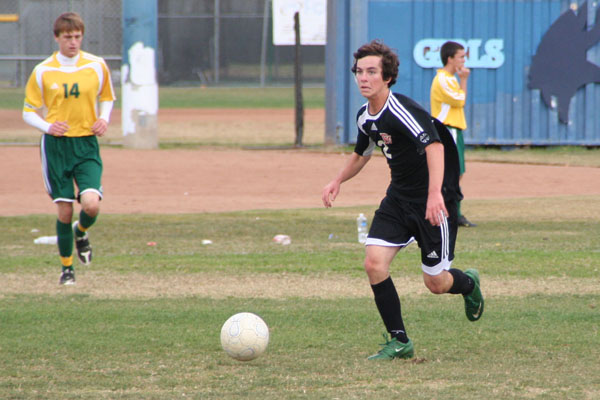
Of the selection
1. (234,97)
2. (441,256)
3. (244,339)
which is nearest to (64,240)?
(244,339)

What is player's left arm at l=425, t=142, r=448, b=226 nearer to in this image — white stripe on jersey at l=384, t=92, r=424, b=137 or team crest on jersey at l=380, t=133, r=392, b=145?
white stripe on jersey at l=384, t=92, r=424, b=137

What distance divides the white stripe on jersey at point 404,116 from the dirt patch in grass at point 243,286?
8.14ft

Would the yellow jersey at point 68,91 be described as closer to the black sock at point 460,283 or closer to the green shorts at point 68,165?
the green shorts at point 68,165

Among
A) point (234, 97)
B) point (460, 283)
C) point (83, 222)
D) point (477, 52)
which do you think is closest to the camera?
point (460, 283)

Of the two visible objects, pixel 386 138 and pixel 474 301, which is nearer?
pixel 386 138

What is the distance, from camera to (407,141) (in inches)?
223

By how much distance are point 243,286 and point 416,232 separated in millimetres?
2715

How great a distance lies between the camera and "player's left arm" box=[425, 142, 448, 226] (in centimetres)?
535

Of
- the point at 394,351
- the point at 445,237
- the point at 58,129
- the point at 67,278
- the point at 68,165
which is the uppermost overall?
the point at 58,129

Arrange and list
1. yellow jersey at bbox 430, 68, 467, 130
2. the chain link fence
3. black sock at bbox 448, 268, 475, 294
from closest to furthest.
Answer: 1. black sock at bbox 448, 268, 475, 294
2. yellow jersey at bbox 430, 68, 467, 130
3. the chain link fence

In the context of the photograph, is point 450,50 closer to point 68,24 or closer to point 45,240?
point 68,24

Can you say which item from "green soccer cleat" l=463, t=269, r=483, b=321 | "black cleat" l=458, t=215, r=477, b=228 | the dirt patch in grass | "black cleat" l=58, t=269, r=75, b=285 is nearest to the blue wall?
"black cleat" l=458, t=215, r=477, b=228

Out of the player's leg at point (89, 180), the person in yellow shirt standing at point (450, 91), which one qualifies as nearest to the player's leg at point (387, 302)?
the player's leg at point (89, 180)

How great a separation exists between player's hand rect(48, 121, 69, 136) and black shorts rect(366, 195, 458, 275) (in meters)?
3.27
